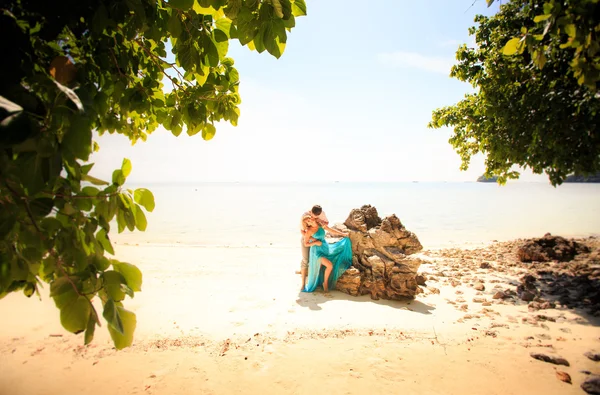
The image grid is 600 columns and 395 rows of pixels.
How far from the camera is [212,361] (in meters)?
3.84

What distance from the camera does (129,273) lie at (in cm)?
120

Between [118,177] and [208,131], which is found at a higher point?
[208,131]

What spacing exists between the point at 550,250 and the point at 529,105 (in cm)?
566

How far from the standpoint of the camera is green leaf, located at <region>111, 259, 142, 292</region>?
119 cm

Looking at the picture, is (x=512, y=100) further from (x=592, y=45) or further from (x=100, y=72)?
(x=100, y=72)

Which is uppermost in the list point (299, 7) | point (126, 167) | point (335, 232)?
point (299, 7)

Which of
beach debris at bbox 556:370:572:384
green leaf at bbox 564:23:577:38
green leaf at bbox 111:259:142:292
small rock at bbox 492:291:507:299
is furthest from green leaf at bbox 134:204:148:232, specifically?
small rock at bbox 492:291:507:299

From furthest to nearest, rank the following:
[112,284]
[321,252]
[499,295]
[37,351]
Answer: [321,252] → [499,295] → [37,351] → [112,284]

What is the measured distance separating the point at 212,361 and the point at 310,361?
1338 millimetres

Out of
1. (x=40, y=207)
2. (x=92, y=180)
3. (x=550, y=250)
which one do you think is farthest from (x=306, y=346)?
(x=550, y=250)

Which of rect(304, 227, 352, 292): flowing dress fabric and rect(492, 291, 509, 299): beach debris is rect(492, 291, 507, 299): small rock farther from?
rect(304, 227, 352, 292): flowing dress fabric

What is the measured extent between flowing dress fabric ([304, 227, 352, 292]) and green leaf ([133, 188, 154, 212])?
18.0 feet

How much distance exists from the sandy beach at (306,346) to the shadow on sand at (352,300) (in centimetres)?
4

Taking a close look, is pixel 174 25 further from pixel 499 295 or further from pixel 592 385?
pixel 499 295
